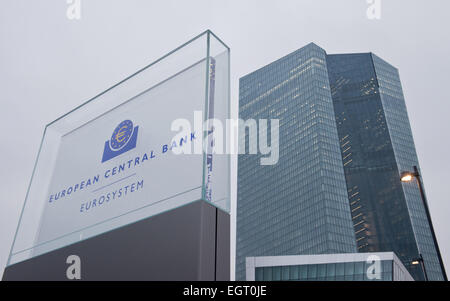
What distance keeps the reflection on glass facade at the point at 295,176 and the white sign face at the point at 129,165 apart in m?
115

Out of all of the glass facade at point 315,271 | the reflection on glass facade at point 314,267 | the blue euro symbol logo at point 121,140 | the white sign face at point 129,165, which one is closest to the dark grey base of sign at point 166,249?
the white sign face at point 129,165

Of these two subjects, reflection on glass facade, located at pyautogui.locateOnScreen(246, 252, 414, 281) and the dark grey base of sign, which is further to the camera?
reflection on glass facade, located at pyautogui.locateOnScreen(246, 252, 414, 281)

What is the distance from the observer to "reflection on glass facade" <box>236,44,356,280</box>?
121 m

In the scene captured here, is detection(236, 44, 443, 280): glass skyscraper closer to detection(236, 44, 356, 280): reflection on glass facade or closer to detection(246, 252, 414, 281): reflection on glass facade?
detection(236, 44, 356, 280): reflection on glass facade

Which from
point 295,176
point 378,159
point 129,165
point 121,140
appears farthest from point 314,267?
point 378,159

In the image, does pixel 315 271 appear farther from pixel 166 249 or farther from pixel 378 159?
pixel 378 159

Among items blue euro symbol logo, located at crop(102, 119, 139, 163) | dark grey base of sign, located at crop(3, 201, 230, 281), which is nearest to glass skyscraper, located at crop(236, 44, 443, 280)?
blue euro symbol logo, located at crop(102, 119, 139, 163)

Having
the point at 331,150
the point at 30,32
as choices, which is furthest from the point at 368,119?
the point at 30,32

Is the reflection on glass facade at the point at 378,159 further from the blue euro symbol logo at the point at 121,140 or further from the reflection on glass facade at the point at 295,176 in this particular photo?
the blue euro symbol logo at the point at 121,140

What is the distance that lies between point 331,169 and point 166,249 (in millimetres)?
133161

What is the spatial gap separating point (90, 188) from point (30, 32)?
13.3m

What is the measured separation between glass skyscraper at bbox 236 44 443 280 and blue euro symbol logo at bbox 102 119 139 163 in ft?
378

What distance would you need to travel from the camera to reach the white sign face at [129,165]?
4285 millimetres
